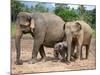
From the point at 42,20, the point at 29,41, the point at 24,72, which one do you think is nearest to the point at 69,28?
the point at 42,20

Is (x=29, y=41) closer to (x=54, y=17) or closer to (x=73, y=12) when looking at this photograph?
(x=54, y=17)

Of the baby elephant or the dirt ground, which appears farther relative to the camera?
the baby elephant

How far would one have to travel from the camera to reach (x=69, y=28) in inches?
98.6

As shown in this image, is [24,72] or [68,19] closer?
[24,72]

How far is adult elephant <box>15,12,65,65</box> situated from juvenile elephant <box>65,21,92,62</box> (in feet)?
0.29

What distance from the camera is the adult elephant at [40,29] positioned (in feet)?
7.49

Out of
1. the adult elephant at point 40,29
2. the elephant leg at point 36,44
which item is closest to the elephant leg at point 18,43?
the adult elephant at point 40,29

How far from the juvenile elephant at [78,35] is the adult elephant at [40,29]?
0.29ft

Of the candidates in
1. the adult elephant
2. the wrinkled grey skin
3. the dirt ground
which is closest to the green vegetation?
the adult elephant

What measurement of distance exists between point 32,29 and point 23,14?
0.19 metres

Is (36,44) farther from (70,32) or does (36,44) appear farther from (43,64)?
(70,32)

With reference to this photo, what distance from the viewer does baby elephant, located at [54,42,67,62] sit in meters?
2.43

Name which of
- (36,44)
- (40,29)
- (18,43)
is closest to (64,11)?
(40,29)

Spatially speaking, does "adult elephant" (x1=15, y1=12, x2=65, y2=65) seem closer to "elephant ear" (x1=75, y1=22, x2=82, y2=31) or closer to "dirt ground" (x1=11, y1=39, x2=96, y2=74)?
"dirt ground" (x1=11, y1=39, x2=96, y2=74)
